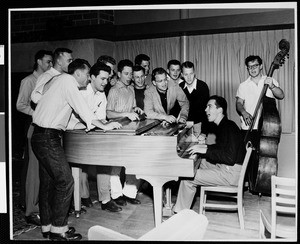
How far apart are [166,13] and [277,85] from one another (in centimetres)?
227

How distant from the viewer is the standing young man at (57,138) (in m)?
2.73

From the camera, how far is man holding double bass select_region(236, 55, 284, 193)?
11.5 feet

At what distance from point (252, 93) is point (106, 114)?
1.47m

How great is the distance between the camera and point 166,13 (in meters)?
5.20

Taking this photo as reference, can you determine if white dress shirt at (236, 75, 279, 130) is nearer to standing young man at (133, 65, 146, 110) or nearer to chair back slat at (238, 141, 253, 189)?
chair back slat at (238, 141, 253, 189)

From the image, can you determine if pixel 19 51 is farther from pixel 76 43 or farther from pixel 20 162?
pixel 20 162

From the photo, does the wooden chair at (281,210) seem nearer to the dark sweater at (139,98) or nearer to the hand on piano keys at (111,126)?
the hand on piano keys at (111,126)

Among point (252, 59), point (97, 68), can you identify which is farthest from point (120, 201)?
point (252, 59)

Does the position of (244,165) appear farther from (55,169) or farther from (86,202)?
(86,202)

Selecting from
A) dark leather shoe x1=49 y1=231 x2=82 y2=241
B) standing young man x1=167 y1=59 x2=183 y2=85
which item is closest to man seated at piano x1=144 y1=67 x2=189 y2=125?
standing young man x1=167 y1=59 x2=183 y2=85

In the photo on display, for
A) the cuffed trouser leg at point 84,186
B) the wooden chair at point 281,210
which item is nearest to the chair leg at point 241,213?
the wooden chair at point 281,210

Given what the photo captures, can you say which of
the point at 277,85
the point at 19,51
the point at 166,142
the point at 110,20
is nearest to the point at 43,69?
the point at 19,51

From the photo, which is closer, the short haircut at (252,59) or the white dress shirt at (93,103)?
the white dress shirt at (93,103)

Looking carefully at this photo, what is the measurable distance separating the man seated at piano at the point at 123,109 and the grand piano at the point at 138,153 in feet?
2.25
